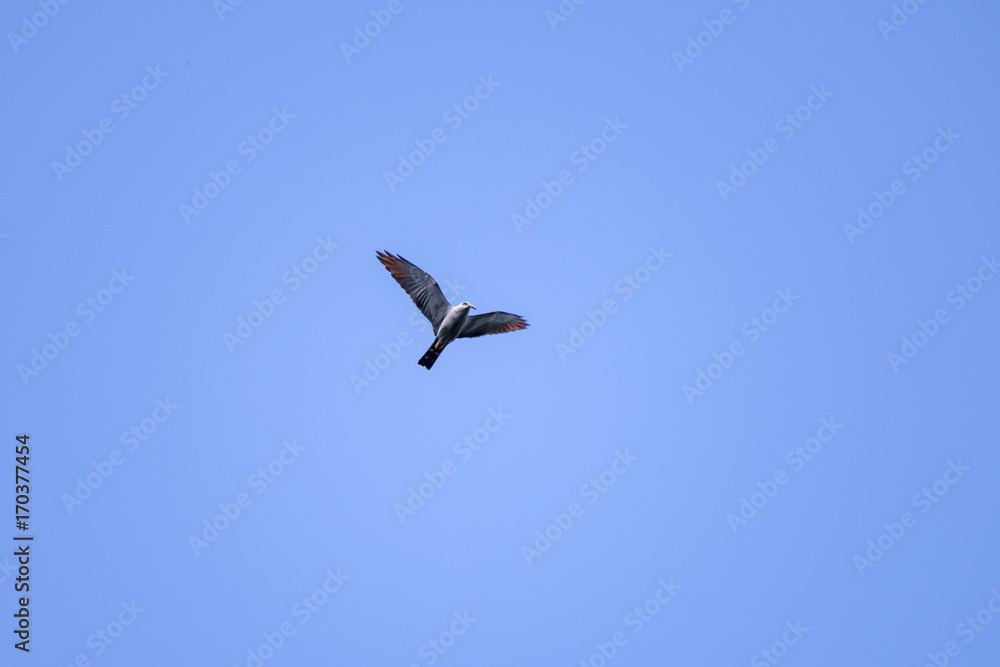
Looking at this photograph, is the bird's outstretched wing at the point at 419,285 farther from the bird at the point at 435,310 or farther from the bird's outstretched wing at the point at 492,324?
the bird's outstretched wing at the point at 492,324

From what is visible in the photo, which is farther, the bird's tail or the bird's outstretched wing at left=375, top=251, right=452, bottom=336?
the bird's tail

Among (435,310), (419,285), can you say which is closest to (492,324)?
(435,310)

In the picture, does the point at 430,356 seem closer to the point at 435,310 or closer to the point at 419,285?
the point at 435,310

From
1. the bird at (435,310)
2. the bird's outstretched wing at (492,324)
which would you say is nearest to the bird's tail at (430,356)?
the bird at (435,310)

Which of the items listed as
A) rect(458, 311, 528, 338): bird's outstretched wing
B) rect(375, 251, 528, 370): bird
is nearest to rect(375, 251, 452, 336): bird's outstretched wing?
rect(375, 251, 528, 370): bird

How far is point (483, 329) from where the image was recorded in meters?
38.6

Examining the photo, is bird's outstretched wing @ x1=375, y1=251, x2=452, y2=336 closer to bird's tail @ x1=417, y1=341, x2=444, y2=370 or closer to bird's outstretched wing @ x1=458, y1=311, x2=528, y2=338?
bird's tail @ x1=417, y1=341, x2=444, y2=370

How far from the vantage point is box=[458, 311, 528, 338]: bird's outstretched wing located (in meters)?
38.2

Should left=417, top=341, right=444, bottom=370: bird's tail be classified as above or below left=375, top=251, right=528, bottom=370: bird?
below

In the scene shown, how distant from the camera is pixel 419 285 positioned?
37.8 metres

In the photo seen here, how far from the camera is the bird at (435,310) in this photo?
123ft

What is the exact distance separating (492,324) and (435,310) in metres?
1.59

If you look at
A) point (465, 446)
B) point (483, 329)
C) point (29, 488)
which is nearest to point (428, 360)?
point (483, 329)

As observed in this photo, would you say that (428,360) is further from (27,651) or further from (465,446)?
(27,651)
